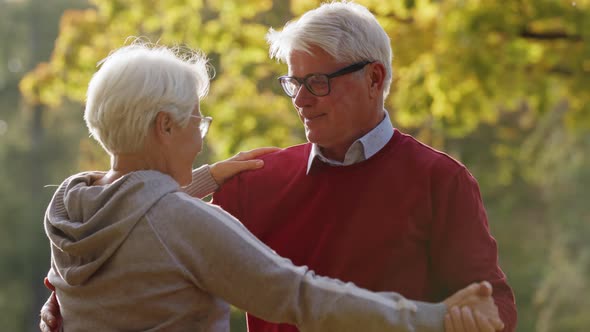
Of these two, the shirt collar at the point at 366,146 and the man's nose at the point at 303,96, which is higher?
the man's nose at the point at 303,96

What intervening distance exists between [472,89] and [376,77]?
5620 mm

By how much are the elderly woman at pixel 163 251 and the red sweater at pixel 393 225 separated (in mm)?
481

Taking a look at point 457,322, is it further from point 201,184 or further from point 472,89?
point 472,89

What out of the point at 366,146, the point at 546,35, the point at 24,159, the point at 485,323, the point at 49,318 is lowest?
the point at 24,159

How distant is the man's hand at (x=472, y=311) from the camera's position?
237 cm

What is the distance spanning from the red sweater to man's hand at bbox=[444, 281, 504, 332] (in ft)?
1.38

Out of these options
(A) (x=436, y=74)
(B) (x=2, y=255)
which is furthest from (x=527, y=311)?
(B) (x=2, y=255)

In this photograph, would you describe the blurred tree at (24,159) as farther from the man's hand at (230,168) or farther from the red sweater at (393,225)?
the red sweater at (393,225)

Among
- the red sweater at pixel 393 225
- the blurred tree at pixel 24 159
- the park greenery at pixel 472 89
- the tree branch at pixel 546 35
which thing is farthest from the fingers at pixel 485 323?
the blurred tree at pixel 24 159

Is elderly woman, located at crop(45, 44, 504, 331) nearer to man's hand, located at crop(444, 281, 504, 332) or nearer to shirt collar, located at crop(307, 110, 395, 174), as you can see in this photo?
man's hand, located at crop(444, 281, 504, 332)

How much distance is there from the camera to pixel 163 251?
235 centimetres

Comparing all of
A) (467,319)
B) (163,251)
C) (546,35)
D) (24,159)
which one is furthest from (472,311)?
(24,159)

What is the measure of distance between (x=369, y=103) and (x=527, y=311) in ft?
52.9

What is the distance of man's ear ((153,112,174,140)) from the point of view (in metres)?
2.44
